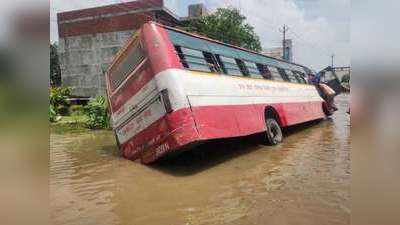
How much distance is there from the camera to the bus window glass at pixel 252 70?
28.1 feet

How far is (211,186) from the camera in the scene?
5828mm

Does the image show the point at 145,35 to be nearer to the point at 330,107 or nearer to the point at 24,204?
the point at 24,204

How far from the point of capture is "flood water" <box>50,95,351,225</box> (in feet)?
15.1

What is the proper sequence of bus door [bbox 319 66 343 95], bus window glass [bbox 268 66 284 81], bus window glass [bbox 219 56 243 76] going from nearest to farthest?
bus window glass [bbox 219 56 243 76] → bus window glass [bbox 268 66 284 81] → bus door [bbox 319 66 343 95]

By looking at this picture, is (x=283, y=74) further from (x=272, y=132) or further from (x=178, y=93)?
(x=178, y=93)

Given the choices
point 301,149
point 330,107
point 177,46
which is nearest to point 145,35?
point 177,46

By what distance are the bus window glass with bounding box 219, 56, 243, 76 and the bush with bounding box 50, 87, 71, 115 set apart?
765 centimetres

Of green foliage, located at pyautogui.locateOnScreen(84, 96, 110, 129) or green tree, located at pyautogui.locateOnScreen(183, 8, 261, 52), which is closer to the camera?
green foliage, located at pyautogui.locateOnScreen(84, 96, 110, 129)

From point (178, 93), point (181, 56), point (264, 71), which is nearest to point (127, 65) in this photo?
point (181, 56)

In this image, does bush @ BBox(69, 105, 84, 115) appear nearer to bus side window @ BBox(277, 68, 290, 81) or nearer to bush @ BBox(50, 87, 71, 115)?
bush @ BBox(50, 87, 71, 115)

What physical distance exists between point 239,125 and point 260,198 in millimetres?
2273

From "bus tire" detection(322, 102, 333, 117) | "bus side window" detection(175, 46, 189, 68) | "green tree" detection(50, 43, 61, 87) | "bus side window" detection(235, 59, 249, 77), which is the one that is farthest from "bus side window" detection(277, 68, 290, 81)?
"green tree" detection(50, 43, 61, 87)

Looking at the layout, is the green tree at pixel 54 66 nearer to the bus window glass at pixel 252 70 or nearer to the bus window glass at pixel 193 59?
the bus window glass at pixel 193 59

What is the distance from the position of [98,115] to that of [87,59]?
13.2 feet
